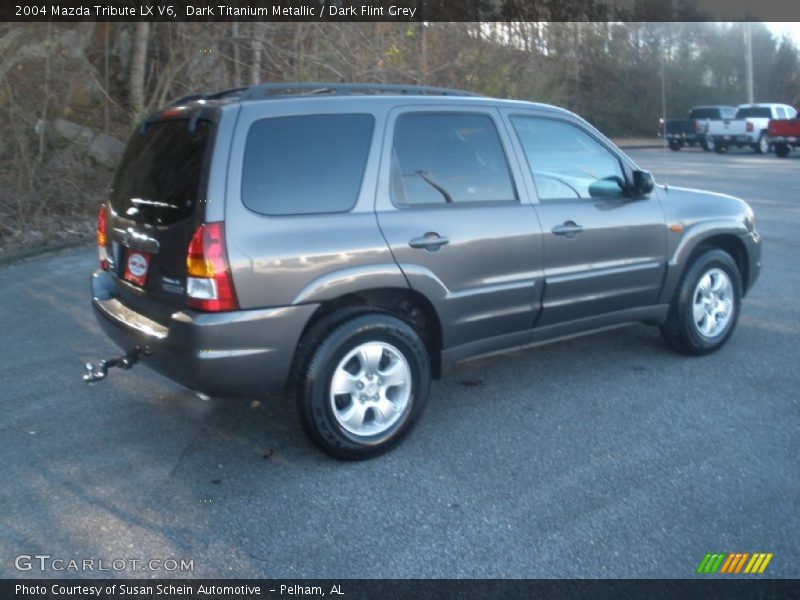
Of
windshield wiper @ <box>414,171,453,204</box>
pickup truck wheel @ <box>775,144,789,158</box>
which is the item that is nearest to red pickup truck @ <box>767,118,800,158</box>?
pickup truck wheel @ <box>775,144,789,158</box>

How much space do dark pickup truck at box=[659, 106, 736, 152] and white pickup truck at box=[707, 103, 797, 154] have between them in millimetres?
303

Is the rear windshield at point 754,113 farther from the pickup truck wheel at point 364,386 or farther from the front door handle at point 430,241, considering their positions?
the pickup truck wheel at point 364,386

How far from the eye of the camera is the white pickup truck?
1264 inches

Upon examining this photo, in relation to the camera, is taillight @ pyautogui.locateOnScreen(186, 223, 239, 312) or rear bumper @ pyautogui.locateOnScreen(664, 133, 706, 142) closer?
taillight @ pyautogui.locateOnScreen(186, 223, 239, 312)

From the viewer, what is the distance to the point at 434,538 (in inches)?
152

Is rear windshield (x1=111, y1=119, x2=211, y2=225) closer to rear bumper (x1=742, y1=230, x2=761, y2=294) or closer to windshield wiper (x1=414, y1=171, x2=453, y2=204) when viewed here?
windshield wiper (x1=414, y1=171, x2=453, y2=204)

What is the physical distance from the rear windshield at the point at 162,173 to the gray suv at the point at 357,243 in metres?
0.01

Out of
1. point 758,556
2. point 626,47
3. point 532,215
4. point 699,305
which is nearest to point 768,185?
point 699,305

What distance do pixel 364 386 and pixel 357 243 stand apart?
30.0 inches

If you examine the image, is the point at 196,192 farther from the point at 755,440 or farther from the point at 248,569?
the point at 755,440

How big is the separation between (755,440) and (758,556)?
1289 millimetres

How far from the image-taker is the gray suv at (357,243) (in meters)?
4.28

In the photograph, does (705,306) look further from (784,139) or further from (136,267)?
(784,139)

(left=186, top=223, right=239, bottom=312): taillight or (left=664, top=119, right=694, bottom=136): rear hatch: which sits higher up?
(left=664, top=119, right=694, bottom=136): rear hatch
